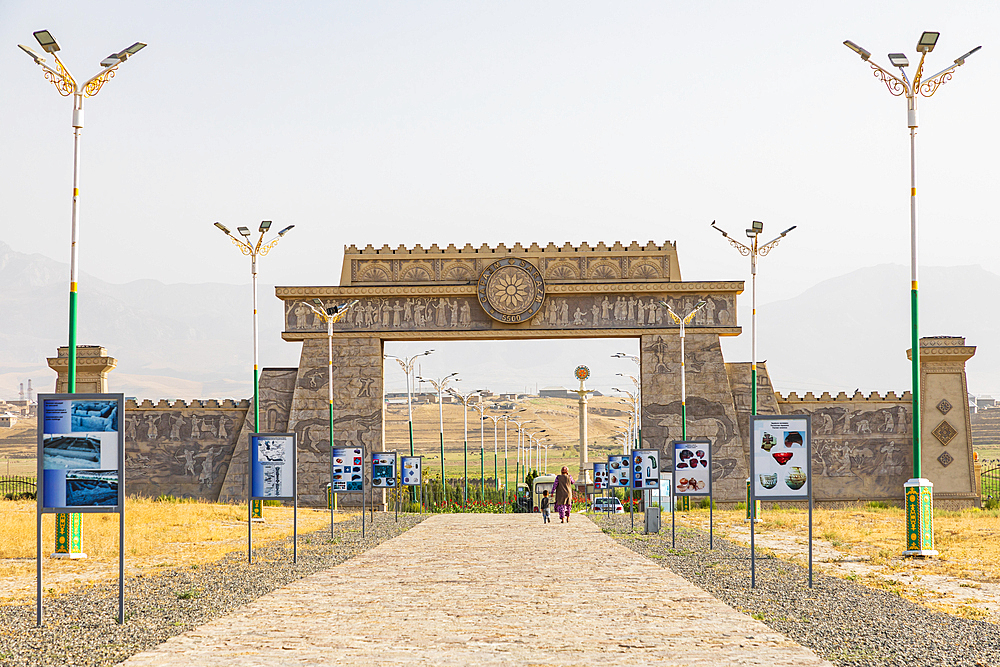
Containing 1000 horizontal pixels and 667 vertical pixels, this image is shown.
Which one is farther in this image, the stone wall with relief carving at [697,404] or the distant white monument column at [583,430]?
the distant white monument column at [583,430]

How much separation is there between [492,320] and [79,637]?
37312mm

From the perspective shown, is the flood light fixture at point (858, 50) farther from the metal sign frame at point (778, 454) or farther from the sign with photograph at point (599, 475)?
the sign with photograph at point (599, 475)

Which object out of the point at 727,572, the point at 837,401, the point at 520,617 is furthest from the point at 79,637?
the point at 837,401

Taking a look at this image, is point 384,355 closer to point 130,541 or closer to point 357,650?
point 130,541

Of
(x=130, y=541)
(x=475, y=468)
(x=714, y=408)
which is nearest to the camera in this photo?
(x=130, y=541)

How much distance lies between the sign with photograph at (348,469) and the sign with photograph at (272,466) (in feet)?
30.3

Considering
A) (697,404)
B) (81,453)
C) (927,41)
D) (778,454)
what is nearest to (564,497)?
(697,404)

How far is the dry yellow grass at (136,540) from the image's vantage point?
60.3 ft

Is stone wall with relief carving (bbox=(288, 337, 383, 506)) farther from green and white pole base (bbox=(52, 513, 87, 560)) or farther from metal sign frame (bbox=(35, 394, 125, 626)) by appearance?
metal sign frame (bbox=(35, 394, 125, 626))

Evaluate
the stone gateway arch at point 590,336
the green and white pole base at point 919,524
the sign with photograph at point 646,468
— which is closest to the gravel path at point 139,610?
the green and white pole base at point 919,524

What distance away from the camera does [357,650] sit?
10.5m

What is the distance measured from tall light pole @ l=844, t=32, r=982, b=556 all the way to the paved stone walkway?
551cm

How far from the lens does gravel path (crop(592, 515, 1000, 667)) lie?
10492 mm

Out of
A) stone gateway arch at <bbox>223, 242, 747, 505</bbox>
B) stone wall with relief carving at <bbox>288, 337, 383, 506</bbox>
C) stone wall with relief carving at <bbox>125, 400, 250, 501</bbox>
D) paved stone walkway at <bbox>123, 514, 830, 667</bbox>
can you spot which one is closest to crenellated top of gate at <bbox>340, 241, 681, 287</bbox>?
stone gateway arch at <bbox>223, 242, 747, 505</bbox>
